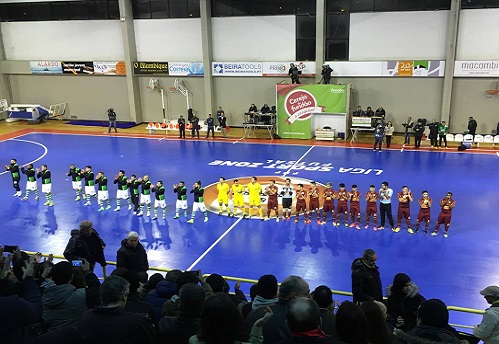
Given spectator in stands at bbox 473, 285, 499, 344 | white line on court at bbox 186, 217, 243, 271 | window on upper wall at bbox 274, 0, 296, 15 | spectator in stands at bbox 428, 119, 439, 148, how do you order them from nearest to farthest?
spectator in stands at bbox 473, 285, 499, 344
white line on court at bbox 186, 217, 243, 271
spectator in stands at bbox 428, 119, 439, 148
window on upper wall at bbox 274, 0, 296, 15

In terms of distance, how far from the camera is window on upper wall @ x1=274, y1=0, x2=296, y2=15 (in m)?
31.0

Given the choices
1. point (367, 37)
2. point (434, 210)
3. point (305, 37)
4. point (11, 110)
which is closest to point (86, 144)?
point (11, 110)

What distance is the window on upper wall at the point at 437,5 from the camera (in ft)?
90.9

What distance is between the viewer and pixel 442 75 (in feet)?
92.7

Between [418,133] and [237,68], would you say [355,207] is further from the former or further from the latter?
[237,68]

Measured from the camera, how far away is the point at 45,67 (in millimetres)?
37312

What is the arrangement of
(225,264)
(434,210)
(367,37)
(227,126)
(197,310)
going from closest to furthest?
1. (197,310)
2. (225,264)
3. (434,210)
4. (367,37)
5. (227,126)

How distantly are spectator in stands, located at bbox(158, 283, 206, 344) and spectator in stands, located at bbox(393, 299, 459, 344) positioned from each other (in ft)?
6.14

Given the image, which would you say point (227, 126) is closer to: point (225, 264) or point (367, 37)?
point (367, 37)

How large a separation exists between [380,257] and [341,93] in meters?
16.7

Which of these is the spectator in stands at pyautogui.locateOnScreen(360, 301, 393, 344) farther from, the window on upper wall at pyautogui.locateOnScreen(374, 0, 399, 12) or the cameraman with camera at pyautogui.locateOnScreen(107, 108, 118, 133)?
the cameraman with camera at pyautogui.locateOnScreen(107, 108, 118, 133)

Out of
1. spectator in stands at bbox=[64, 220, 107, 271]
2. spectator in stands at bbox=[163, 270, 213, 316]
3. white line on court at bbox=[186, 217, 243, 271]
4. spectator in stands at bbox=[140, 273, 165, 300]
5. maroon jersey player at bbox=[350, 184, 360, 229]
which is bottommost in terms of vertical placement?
white line on court at bbox=[186, 217, 243, 271]

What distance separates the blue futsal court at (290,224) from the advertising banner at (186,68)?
25.7ft

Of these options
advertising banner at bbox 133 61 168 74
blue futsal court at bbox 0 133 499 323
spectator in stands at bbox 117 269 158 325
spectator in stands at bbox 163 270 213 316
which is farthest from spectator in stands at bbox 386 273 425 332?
advertising banner at bbox 133 61 168 74
